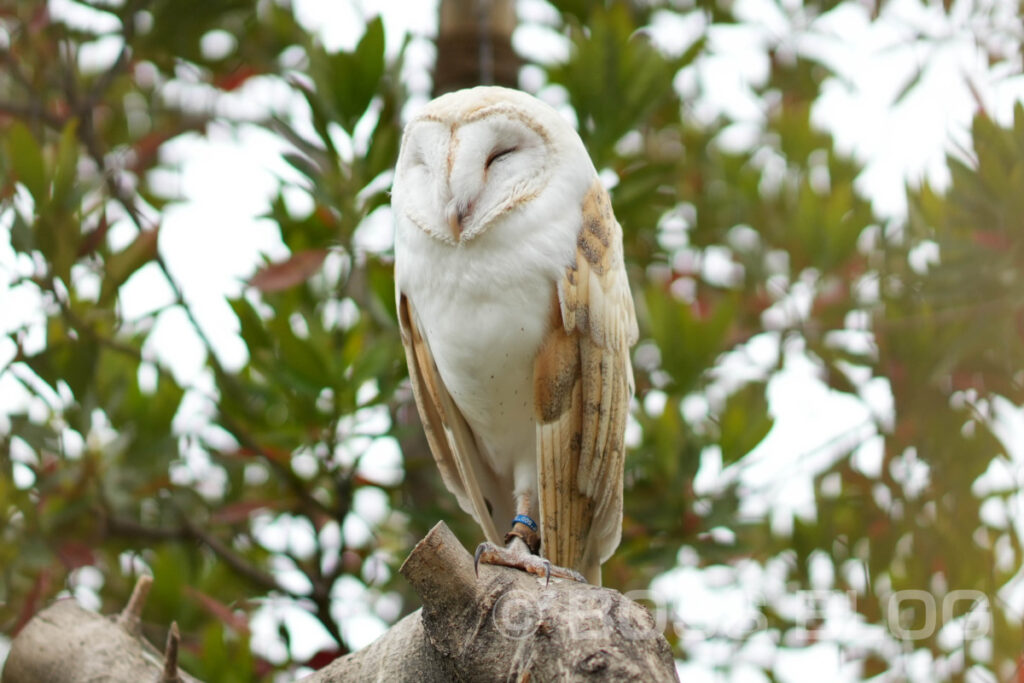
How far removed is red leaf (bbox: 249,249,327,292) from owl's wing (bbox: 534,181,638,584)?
946 millimetres

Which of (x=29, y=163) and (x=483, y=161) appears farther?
(x=29, y=163)

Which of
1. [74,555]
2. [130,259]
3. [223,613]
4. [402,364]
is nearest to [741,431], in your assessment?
[402,364]

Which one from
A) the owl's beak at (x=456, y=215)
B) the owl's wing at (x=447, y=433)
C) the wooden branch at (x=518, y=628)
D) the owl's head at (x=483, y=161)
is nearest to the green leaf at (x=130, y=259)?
the owl's wing at (x=447, y=433)

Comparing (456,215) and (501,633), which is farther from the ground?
(456,215)

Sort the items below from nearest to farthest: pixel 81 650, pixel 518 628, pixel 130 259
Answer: pixel 518 628 → pixel 81 650 → pixel 130 259

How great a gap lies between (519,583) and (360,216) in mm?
1308

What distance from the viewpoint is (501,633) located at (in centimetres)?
147

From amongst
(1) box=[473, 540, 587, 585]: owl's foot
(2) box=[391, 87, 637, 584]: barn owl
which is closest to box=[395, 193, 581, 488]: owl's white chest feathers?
(2) box=[391, 87, 637, 584]: barn owl

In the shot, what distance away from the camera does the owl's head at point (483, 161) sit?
5.62 ft

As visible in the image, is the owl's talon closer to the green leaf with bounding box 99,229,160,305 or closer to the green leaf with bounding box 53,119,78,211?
the green leaf with bounding box 99,229,160,305

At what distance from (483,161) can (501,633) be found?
2.51 feet

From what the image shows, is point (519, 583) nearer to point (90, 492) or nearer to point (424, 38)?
point (90, 492)

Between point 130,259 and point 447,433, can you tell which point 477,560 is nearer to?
point 447,433

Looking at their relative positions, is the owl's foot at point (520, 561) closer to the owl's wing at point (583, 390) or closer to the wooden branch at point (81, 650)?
the owl's wing at point (583, 390)
